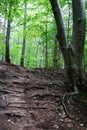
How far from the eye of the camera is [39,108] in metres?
6.12

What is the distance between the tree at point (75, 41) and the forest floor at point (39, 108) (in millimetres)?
712

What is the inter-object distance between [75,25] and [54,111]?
10.3 feet

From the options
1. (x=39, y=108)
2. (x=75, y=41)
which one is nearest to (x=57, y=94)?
(x=39, y=108)

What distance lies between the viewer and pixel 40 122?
17.6 ft

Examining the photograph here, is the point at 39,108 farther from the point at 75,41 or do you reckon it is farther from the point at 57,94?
the point at 75,41

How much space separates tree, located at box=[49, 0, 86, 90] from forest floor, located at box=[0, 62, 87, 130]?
71cm

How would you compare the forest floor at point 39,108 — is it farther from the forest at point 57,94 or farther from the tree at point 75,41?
the tree at point 75,41

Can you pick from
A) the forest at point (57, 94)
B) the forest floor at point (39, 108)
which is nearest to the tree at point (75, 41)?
the forest at point (57, 94)

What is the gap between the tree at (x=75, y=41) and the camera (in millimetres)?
6965

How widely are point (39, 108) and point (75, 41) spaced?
8.94 feet

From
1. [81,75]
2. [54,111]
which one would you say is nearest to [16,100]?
[54,111]

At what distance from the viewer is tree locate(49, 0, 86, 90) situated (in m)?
6.96

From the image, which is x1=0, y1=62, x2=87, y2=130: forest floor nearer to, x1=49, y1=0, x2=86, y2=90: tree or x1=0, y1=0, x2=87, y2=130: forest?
x1=0, y1=0, x2=87, y2=130: forest

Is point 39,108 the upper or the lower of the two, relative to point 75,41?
lower
